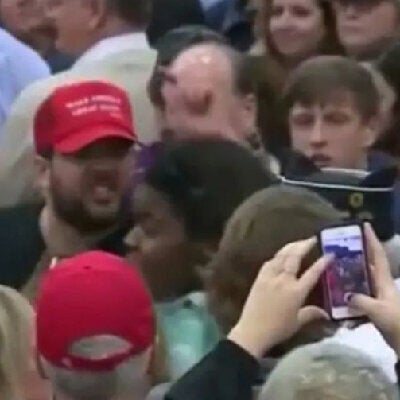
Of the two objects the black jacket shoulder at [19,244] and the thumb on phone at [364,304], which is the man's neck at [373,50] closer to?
the black jacket shoulder at [19,244]

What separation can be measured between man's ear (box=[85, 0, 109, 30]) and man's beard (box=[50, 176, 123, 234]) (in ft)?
4.65

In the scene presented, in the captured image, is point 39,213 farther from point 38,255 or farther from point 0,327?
point 0,327

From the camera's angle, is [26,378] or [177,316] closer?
[26,378]

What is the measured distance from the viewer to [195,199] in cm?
354

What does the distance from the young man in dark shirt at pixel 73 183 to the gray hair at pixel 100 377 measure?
48.2 inches

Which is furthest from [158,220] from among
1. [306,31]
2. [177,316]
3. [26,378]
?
[306,31]

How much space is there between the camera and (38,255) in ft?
12.8

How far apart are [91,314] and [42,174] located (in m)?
1.54

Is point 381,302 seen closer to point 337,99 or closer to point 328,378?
point 328,378

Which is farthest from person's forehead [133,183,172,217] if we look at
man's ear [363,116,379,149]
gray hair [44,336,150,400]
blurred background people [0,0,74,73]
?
blurred background people [0,0,74,73]

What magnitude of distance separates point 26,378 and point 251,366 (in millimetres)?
379

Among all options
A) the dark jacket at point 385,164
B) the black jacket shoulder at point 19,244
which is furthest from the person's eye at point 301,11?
the black jacket shoulder at point 19,244

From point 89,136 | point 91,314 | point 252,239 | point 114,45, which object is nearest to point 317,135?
point 89,136

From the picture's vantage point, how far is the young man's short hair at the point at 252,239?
2969mm
